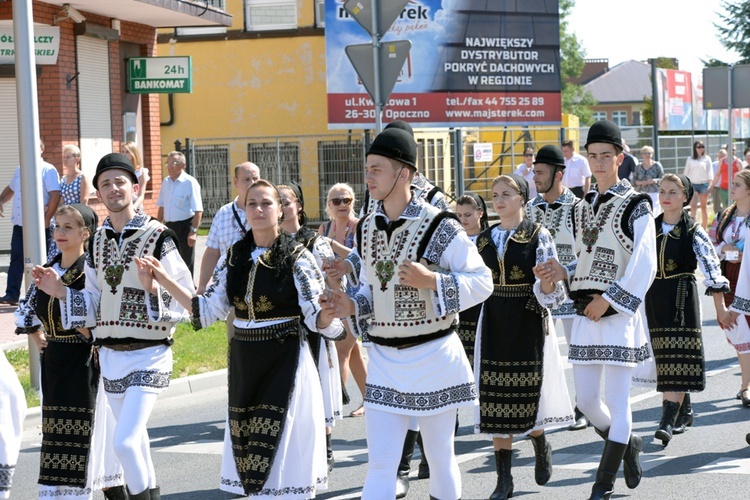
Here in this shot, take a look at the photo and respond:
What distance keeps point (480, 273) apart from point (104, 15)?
54.7 ft

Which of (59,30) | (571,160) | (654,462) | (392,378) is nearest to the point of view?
(392,378)

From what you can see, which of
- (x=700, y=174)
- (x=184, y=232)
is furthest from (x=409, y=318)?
(x=700, y=174)

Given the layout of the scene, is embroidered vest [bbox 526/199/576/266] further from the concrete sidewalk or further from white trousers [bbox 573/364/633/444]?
the concrete sidewalk

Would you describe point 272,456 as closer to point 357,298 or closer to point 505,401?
point 357,298

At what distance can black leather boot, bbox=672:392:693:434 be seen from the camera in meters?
9.34

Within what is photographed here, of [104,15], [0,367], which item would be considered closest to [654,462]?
[0,367]

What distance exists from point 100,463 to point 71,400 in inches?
16.0

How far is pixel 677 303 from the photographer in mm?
9172

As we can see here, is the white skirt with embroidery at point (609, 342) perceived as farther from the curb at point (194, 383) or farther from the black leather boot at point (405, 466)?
the curb at point (194, 383)

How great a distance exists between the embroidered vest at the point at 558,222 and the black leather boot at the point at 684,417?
1371 millimetres

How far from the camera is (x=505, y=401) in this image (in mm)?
7617

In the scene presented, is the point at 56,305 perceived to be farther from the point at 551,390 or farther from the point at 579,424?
the point at 579,424

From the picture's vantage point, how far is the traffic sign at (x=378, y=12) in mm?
12156

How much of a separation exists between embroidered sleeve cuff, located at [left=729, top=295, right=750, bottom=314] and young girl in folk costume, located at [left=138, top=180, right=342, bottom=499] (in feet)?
13.0
